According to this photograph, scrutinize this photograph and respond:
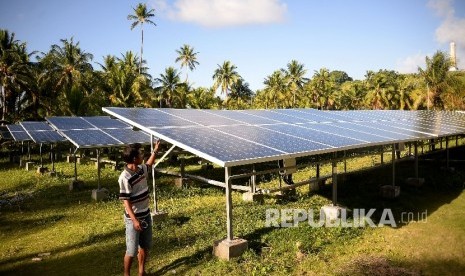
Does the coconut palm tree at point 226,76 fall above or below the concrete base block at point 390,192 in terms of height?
above

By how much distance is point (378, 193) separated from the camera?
1332cm

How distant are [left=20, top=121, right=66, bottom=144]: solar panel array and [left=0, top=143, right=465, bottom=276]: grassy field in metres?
5.95

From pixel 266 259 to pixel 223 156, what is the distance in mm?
2630

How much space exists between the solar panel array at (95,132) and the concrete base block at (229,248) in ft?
28.0

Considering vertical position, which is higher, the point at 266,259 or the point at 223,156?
the point at 223,156

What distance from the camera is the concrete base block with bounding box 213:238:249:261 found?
7.58 metres

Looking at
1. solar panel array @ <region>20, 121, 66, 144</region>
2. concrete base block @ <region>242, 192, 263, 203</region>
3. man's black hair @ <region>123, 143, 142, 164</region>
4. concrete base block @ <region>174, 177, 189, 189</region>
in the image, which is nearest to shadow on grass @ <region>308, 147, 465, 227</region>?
concrete base block @ <region>242, 192, 263, 203</region>

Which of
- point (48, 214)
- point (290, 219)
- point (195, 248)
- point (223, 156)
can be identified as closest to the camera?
point (223, 156)

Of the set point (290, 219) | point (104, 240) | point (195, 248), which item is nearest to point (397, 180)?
point (290, 219)

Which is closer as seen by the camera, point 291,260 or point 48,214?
point 291,260

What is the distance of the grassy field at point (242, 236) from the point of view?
7.50m

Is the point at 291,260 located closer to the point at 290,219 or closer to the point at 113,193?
the point at 290,219

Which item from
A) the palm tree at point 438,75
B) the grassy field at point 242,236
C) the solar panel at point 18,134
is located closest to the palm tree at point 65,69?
the solar panel at point 18,134

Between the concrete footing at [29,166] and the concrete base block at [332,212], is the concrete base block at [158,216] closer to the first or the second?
the concrete base block at [332,212]
